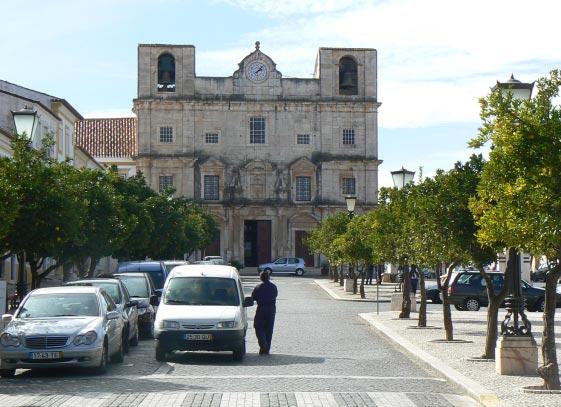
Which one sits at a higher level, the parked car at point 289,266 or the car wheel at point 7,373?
the parked car at point 289,266

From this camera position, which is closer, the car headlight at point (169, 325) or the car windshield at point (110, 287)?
the car headlight at point (169, 325)

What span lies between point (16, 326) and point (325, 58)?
78041 millimetres

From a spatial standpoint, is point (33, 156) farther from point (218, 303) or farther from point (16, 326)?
point (16, 326)

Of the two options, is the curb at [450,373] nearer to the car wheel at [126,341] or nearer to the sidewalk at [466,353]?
the sidewalk at [466,353]

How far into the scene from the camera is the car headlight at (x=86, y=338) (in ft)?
57.8

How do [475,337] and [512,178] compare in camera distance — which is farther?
[475,337]

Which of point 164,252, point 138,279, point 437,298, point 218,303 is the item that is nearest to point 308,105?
point 164,252

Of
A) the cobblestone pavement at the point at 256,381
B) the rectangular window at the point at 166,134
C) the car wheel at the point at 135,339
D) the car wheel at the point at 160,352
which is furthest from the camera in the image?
the rectangular window at the point at 166,134

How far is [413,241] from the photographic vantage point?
2636 centimetres

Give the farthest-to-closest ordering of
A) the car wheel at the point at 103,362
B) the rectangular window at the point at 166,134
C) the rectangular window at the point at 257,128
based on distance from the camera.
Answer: the rectangular window at the point at 257,128
the rectangular window at the point at 166,134
the car wheel at the point at 103,362

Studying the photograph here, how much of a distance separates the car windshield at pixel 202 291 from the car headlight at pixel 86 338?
3917mm

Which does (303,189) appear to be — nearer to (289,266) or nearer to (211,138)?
(211,138)

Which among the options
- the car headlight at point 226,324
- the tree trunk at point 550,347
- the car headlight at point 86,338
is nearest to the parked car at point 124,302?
the car headlight at point 226,324

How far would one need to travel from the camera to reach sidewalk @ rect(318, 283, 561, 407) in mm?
14664
